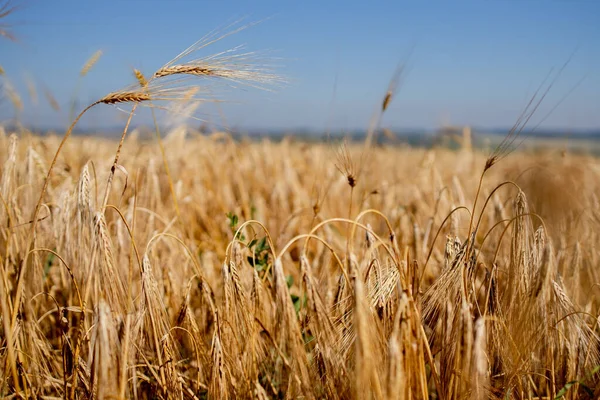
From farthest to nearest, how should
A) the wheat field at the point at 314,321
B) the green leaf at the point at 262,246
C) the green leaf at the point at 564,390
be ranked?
the green leaf at the point at 262,246, the green leaf at the point at 564,390, the wheat field at the point at 314,321

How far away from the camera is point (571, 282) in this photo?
1502 millimetres

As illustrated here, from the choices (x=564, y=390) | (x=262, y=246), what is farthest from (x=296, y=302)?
(x=564, y=390)

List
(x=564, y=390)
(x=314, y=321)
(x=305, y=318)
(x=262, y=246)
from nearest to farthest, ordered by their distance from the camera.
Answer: (x=314, y=321) → (x=564, y=390) → (x=305, y=318) → (x=262, y=246)

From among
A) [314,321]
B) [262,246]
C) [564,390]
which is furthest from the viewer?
[262,246]

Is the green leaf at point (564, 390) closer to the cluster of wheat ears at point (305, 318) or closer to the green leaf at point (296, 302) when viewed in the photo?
the cluster of wheat ears at point (305, 318)

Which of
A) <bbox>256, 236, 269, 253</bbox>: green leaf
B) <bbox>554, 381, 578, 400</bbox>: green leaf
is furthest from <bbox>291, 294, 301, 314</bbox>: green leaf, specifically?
<bbox>554, 381, 578, 400</bbox>: green leaf

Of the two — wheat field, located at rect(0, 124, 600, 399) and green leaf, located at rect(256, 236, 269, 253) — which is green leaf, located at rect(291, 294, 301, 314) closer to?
wheat field, located at rect(0, 124, 600, 399)

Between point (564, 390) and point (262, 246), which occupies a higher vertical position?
point (262, 246)

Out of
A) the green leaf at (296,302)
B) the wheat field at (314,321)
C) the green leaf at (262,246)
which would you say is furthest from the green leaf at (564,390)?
the green leaf at (262,246)

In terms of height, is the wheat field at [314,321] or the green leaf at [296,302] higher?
the wheat field at [314,321]

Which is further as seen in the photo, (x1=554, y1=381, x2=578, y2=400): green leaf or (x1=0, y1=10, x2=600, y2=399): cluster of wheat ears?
(x1=554, y1=381, x2=578, y2=400): green leaf

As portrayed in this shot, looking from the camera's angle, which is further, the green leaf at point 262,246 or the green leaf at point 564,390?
the green leaf at point 262,246

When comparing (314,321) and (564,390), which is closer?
(314,321)

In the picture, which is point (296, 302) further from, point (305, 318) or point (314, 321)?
point (314, 321)
